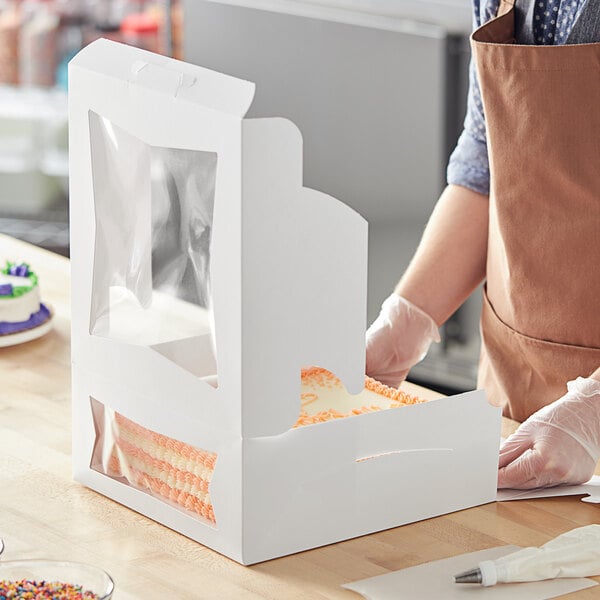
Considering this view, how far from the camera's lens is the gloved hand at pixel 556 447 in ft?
4.16

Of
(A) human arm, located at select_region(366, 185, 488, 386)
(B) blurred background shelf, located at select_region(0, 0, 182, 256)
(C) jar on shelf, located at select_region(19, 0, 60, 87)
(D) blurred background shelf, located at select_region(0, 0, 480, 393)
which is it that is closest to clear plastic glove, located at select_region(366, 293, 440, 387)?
(A) human arm, located at select_region(366, 185, 488, 386)

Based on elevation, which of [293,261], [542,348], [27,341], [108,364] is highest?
[293,261]

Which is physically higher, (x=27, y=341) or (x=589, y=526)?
(x=589, y=526)

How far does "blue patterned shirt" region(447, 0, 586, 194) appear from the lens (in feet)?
4.98

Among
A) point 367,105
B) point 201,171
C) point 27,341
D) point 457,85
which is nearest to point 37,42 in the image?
point 367,105

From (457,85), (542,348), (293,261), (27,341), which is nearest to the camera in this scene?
(293,261)

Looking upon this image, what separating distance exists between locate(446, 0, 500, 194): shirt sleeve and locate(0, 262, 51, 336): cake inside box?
26.3 inches

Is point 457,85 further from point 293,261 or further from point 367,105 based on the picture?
point 293,261

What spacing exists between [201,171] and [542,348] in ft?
2.20

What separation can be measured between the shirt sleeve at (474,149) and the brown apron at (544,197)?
83mm

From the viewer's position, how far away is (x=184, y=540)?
1144mm

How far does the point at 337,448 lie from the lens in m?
1.11

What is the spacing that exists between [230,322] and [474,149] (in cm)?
77

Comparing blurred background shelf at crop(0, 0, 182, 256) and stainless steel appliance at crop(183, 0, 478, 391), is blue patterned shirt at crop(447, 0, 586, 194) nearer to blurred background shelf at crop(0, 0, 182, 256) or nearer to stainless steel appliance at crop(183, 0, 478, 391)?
stainless steel appliance at crop(183, 0, 478, 391)
